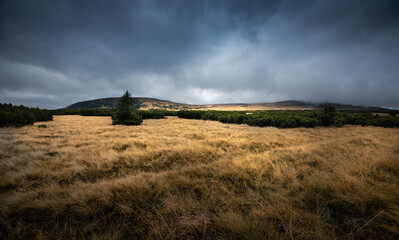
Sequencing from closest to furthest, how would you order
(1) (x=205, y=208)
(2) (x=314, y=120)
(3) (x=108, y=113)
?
(1) (x=205, y=208), (2) (x=314, y=120), (3) (x=108, y=113)

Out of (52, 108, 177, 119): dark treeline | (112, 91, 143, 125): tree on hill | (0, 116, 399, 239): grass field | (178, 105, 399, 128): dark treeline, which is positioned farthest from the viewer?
(52, 108, 177, 119): dark treeline

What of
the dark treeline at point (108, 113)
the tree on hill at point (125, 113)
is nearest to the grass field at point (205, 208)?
the tree on hill at point (125, 113)

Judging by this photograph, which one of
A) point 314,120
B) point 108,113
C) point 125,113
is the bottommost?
point 314,120

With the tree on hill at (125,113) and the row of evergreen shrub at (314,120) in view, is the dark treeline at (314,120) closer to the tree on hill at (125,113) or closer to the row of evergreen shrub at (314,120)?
the row of evergreen shrub at (314,120)

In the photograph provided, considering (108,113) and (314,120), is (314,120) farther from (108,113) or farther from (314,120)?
(108,113)

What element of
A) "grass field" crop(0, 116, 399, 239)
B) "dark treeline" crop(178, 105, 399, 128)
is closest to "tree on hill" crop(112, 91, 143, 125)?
"dark treeline" crop(178, 105, 399, 128)

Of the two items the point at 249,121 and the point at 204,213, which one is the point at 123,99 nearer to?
the point at 249,121

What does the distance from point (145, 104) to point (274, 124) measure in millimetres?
167161

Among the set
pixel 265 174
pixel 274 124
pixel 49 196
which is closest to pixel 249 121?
pixel 274 124

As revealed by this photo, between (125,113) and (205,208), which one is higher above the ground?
(125,113)

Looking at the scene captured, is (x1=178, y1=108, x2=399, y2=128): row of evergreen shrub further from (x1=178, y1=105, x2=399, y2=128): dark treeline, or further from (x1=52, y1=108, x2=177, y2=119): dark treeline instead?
(x1=52, y1=108, x2=177, y2=119): dark treeline

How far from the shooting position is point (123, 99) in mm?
22109

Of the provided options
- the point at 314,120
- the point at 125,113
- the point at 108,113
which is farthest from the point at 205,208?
the point at 108,113

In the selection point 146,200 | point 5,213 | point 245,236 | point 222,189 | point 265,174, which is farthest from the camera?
point 265,174
